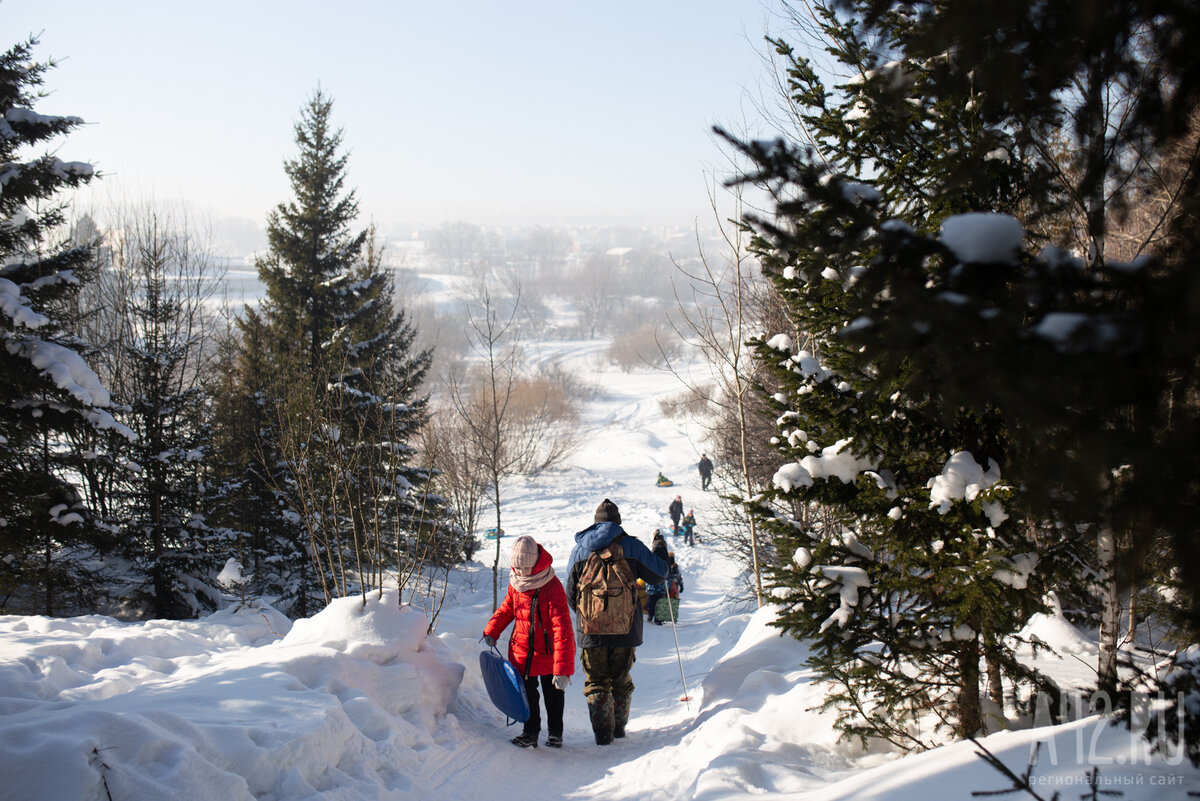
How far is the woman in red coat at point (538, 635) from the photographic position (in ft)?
16.7

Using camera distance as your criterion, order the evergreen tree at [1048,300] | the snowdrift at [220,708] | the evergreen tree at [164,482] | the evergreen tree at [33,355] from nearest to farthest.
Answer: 1. the evergreen tree at [1048,300]
2. the snowdrift at [220,708]
3. the evergreen tree at [33,355]
4. the evergreen tree at [164,482]

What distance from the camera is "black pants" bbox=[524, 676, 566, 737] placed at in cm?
515

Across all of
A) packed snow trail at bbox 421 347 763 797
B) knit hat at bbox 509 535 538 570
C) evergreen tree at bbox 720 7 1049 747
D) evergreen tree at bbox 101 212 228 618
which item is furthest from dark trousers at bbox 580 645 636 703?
evergreen tree at bbox 101 212 228 618

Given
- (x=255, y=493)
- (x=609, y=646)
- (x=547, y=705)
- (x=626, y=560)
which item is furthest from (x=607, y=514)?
(x=255, y=493)

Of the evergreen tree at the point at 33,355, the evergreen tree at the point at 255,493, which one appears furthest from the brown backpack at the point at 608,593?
the evergreen tree at the point at 255,493

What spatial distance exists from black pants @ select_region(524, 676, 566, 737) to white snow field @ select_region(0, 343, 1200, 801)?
0.17m

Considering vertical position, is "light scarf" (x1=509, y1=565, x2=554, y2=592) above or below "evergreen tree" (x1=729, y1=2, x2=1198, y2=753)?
below

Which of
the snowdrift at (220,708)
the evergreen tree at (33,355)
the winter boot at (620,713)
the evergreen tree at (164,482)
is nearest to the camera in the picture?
the snowdrift at (220,708)

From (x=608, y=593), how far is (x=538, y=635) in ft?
2.12

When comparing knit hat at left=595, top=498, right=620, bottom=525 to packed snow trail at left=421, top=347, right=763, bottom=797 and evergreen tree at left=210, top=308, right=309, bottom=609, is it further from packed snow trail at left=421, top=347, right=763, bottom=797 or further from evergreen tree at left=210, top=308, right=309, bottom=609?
evergreen tree at left=210, top=308, right=309, bottom=609

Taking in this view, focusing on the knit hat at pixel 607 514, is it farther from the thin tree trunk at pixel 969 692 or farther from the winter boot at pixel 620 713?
the thin tree trunk at pixel 969 692

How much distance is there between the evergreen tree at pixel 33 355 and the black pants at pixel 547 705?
642cm

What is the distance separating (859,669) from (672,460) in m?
36.9

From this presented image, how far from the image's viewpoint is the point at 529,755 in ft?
16.4
